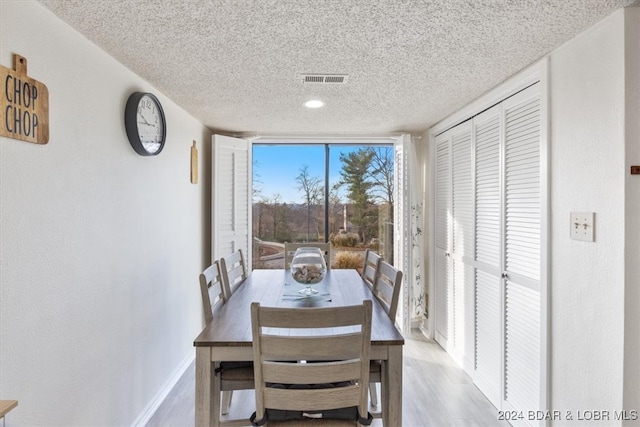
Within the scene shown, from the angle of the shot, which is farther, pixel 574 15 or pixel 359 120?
pixel 359 120

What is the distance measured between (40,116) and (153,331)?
5.09ft

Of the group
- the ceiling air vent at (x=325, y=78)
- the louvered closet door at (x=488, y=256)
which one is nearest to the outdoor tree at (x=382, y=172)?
the louvered closet door at (x=488, y=256)

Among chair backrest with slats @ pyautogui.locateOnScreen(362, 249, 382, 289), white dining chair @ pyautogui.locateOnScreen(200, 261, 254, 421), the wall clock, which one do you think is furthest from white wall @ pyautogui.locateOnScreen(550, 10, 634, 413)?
the wall clock

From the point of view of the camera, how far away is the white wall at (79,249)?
1334 mm

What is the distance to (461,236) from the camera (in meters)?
3.00

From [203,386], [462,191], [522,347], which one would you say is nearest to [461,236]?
[462,191]

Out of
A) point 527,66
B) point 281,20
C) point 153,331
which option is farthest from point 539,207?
point 153,331

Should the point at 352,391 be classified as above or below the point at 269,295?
below

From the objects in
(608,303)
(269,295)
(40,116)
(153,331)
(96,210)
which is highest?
(40,116)

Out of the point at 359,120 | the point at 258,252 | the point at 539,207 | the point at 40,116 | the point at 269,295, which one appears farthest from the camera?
the point at 258,252

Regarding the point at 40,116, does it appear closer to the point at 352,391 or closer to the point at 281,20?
the point at 281,20

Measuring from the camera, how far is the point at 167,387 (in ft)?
8.63

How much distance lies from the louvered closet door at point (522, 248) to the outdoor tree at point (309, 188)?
2336 mm

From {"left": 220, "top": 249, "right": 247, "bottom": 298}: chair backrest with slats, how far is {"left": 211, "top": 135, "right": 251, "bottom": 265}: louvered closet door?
0.76m
